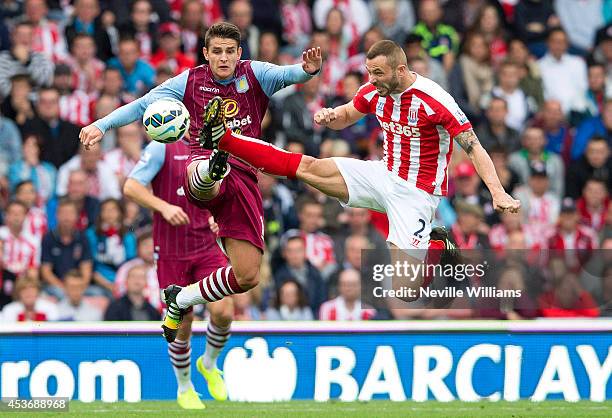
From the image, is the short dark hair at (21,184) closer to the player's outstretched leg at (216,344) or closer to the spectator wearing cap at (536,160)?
the player's outstretched leg at (216,344)

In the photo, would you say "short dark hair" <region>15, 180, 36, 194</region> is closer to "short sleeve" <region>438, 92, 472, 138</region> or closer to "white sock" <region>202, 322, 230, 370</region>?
"white sock" <region>202, 322, 230, 370</region>

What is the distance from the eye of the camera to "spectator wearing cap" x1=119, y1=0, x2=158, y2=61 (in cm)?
1730

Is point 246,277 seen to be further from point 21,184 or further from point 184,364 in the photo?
point 21,184

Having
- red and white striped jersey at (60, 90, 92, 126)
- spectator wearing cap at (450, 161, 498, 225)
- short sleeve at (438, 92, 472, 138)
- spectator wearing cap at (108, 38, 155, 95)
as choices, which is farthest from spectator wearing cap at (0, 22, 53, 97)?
short sleeve at (438, 92, 472, 138)

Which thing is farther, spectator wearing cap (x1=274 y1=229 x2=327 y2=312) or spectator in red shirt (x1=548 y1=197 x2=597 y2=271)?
spectator in red shirt (x1=548 y1=197 x2=597 y2=271)

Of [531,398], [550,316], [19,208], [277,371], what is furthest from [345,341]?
[19,208]

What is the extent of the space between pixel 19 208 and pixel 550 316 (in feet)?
19.5

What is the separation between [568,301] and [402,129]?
15.2 feet

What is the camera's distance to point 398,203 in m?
11.2

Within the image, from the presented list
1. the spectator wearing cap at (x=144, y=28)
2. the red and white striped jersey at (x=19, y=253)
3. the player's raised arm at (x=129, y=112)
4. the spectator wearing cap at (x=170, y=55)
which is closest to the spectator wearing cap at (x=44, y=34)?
the spectator wearing cap at (x=144, y=28)

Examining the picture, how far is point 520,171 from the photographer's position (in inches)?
668

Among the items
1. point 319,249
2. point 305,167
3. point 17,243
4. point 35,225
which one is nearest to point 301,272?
point 319,249

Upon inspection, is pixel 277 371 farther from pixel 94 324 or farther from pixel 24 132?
pixel 24 132

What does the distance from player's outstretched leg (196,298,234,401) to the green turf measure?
16 cm
